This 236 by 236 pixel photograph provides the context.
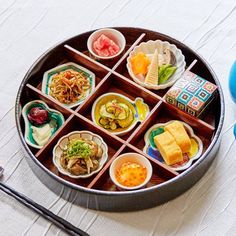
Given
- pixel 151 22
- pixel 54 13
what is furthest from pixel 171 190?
pixel 54 13

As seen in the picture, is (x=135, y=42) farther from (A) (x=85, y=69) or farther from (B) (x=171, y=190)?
(B) (x=171, y=190)

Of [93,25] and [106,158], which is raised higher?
[93,25]

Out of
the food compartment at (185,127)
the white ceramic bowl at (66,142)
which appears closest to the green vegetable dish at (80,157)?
the white ceramic bowl at (66,142)

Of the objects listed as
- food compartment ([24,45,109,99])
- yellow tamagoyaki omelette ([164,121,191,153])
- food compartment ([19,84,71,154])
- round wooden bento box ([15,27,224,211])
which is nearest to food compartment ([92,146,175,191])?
round wooden bento box ([15,27,224,211])

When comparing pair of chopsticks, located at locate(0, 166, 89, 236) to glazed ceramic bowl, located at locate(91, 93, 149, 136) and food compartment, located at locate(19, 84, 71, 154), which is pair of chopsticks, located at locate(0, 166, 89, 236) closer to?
food compartment, located at locate(19, 84, 71, 154)

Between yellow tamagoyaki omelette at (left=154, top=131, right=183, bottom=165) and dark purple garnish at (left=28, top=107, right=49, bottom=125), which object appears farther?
dark purple garnish at (left=28, top=107, right=49, bottom=125)

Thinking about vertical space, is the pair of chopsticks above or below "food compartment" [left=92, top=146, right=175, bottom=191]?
below

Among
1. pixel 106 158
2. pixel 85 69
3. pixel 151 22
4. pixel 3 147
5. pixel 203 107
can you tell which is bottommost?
pixel 3 147
